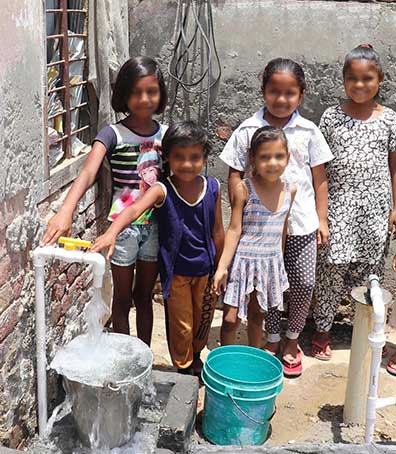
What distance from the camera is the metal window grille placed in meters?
3.35

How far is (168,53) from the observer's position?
4410mm

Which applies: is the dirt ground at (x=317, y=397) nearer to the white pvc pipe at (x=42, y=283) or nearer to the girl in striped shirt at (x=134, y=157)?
the girl in striped shirt at (x=134, y=157)

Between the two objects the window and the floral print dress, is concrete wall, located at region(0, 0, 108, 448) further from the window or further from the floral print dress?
the floral print dress

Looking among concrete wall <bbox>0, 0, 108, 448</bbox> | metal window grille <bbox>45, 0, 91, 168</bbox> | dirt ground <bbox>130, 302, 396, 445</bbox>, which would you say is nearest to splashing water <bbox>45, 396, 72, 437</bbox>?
concrete wall <bbox>0, 0, 108, 448</bbox>

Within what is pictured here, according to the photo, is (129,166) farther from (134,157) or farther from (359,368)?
(359,368)

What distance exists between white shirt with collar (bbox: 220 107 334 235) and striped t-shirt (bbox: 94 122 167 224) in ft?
1.50

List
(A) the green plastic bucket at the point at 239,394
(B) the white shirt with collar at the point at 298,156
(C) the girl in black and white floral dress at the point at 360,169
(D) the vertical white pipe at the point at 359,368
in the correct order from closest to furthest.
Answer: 1. (A) the green plastic bucket at the point at 239,394
2. (D) the vertical white pipe at the point at 359,368
3. (B) the white shirt with collar at the point at 298,156
4. (C) the girl in black and white floral dress at the point at 360,169

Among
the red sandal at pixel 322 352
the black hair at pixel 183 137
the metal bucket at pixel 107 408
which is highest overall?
the black hair at pixel 183 137

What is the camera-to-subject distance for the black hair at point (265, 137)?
10.7 feet

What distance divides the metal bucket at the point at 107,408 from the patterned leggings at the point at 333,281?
5.70 ft

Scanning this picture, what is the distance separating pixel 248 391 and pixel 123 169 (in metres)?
1.27

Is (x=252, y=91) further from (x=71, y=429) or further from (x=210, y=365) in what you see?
(x=71, y=429)

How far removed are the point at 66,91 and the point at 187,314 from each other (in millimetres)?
1372

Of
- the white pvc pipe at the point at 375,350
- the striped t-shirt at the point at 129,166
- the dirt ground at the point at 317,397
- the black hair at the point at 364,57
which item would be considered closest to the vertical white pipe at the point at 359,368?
the dirt ground at the point at 317,397
